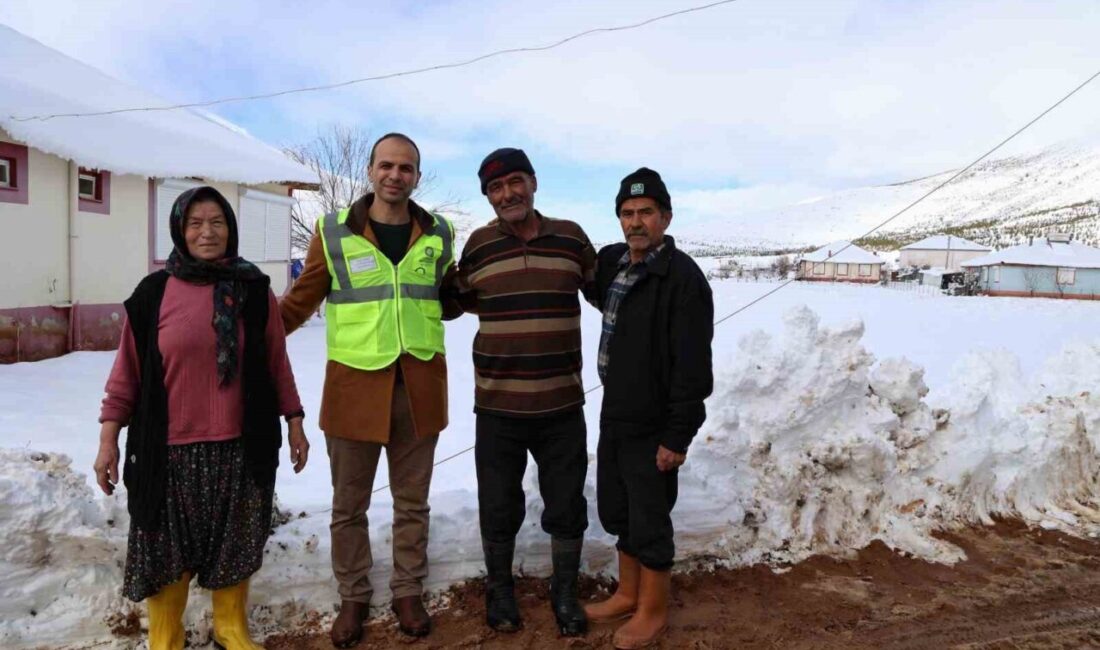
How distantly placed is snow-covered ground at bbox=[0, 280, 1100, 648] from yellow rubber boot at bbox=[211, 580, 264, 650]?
18 cm

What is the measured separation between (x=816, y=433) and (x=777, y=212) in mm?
208697

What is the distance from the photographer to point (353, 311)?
277 cm

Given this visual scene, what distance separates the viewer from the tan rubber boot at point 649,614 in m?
2.84

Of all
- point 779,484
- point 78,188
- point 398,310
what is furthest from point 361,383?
point 78,188

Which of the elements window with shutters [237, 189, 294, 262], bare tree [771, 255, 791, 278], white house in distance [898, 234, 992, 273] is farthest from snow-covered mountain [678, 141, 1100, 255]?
window with shutters [237, 189, 294, 262]

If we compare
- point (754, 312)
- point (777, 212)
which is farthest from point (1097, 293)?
point (777, 212)

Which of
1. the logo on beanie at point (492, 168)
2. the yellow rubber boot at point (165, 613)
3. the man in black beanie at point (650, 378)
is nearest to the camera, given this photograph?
the yellow rubber boot at point (165, 613)

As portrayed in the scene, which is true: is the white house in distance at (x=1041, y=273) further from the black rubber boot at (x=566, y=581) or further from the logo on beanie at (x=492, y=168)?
the logo on beanie at (x=492, y=168)

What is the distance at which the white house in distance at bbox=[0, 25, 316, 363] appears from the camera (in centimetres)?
920

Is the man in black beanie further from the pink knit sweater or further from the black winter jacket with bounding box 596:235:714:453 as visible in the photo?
the pink knit sweater

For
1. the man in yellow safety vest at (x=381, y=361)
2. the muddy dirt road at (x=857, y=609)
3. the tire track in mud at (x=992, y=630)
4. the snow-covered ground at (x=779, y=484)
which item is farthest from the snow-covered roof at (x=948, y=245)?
the man in yellow safety vest at (x=381, y=361)

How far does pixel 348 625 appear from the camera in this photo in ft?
9.14

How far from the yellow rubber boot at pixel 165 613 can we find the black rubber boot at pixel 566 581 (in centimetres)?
144

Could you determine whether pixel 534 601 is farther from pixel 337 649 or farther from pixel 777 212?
pixel 777 212
